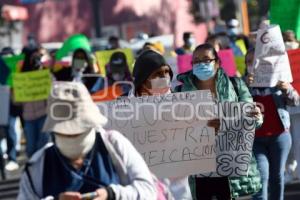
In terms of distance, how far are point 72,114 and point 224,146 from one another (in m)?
2.72

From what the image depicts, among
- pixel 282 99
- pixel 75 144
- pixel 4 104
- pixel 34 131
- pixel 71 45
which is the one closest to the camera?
pixel 75 144

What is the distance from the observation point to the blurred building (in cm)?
5247

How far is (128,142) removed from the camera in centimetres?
535

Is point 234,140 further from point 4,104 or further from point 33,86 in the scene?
point 4,104

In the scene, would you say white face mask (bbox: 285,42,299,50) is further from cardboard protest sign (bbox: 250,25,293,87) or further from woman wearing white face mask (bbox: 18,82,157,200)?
woman wearing white face mask (bbox: 18,82,157,200)

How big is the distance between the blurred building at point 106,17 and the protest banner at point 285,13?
38.7m

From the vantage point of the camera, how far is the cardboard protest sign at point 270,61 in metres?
9.22

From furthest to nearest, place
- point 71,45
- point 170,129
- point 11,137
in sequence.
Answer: point 71,45 < point 11,137 < point 170,129

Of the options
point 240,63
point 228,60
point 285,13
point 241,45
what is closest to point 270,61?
point 285,13

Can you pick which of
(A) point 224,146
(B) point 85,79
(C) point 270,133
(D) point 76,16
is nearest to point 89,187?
(A) point 224,146

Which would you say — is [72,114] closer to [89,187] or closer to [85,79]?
[89,187]

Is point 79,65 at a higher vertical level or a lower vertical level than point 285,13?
lower

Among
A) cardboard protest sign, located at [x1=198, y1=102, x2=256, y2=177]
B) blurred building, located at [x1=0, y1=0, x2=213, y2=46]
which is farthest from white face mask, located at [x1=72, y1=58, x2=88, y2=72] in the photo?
blurred building, located at [x1=0, y1=0, x2=213, y2=46]

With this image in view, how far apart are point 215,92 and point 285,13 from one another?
17.5ft
